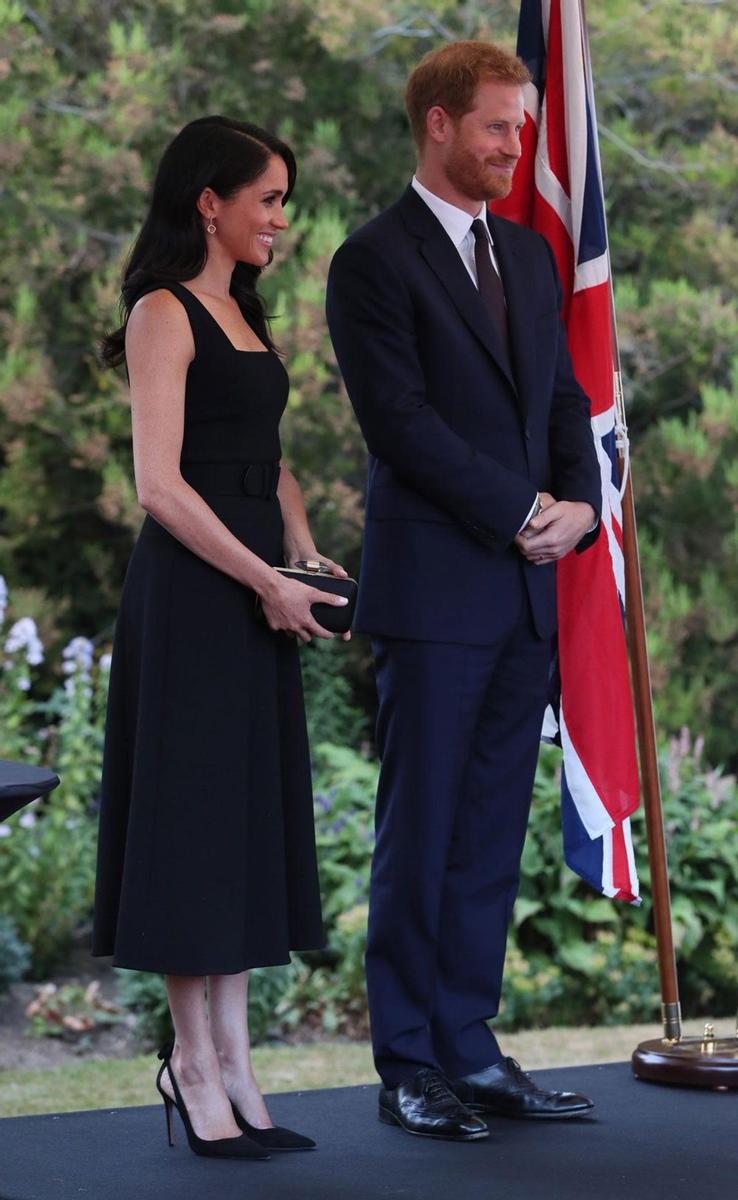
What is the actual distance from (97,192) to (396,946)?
4.36m

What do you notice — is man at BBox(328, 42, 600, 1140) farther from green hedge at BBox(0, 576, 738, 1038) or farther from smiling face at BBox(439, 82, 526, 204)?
green hedge at BBox(0, 576, 738, 1038)

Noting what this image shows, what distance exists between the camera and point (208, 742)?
8.58 ft

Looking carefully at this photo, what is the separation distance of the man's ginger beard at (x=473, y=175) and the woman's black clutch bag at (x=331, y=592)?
71 cm

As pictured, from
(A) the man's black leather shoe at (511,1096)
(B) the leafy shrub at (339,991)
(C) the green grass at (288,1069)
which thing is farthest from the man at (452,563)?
(B) the leafy shrub at (339,991)

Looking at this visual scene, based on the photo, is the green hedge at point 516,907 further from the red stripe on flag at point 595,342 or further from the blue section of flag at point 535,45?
the blue section of flag at point 535,45

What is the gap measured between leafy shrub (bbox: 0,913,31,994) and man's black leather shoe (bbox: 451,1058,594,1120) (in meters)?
2.05

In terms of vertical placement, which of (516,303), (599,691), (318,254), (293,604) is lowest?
(599,691)

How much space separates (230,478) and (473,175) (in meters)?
0.67

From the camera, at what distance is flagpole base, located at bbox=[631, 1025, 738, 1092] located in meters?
3.18

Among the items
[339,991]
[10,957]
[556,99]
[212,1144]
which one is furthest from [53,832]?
[556,99]

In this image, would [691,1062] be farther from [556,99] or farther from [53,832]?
[53,832]

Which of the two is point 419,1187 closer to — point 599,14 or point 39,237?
point 39,237

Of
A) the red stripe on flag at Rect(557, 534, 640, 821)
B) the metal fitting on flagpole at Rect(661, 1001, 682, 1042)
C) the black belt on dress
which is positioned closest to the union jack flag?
the red stripe on flag at Rect(557, 534, 640, 821)

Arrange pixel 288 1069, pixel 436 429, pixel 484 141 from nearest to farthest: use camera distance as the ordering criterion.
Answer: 1. pixel 436 429
2. pixel 484 141
3. pixel 288 1069
